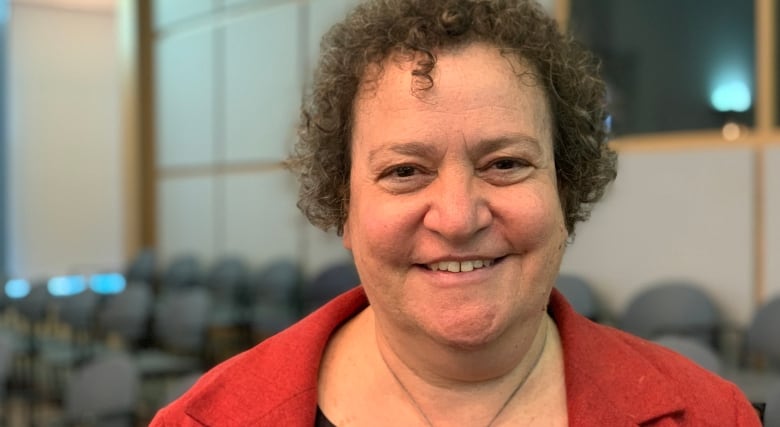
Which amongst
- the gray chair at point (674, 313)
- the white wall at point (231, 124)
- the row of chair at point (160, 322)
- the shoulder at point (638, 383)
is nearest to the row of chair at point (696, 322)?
the gray chair at point (674, 313)

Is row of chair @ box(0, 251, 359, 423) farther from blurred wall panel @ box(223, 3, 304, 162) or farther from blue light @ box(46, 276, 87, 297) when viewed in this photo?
blue light @ box(46, 276, 87, 297)

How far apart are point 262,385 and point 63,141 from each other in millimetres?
9525

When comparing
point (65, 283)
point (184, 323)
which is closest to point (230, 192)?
point (184, 323)

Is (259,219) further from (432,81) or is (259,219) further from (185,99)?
(432,81)

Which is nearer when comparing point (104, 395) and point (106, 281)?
point (104, 395)

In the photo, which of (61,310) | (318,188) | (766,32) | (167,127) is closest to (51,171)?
(167,127)

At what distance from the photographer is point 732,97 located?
4.77m

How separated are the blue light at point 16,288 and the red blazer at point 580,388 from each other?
22.4ft

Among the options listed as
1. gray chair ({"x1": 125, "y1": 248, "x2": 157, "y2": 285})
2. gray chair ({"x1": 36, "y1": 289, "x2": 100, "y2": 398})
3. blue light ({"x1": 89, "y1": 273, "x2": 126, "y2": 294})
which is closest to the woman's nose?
gray chair ({"x1": 36, "y1": 289, "x2": 100, "y2": 398})

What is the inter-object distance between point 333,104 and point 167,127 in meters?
8.27

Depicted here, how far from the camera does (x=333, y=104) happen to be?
1.27 m

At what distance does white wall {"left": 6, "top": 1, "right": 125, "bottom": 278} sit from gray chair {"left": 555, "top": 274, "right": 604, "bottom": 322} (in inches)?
253

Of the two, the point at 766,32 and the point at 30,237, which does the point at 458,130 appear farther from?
the point at 30,237

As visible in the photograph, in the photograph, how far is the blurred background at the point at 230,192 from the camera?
4.62m
